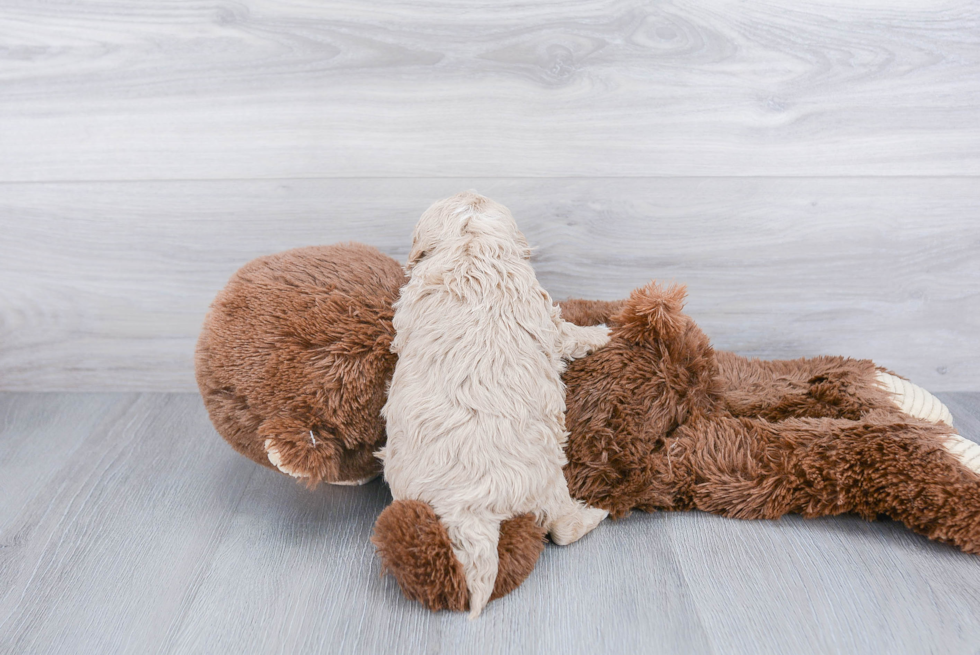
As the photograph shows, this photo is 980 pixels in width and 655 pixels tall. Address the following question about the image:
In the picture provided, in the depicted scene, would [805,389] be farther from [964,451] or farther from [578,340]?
[578,340]

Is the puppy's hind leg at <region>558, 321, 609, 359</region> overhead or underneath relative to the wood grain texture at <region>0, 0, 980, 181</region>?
underneath

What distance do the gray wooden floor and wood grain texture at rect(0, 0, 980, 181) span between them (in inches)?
21.0

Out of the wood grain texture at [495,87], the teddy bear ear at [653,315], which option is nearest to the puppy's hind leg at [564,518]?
the teddy bear ear at [653,315]

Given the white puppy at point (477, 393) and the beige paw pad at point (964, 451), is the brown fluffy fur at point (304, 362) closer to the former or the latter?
the white puppy at point (477, 393)

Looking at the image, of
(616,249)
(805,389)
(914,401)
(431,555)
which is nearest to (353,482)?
(431,555)

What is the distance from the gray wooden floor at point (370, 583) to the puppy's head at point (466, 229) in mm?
366

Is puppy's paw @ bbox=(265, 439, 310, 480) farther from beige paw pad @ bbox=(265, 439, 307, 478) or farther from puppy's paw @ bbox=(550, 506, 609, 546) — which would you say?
puppy's paw @ bbox=(550, 506, 609, 546)

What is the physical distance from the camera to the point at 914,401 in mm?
928

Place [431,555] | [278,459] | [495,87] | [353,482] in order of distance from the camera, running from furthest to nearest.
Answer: [495,87], [353,482], [278,459], [431,555]

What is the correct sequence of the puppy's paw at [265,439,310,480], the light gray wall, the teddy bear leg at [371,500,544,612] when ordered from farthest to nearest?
the light gray wall < the puppy's paw at [265,439,310,480] < the teddy bear leg at [371,500,544,612]

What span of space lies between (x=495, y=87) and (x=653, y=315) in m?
0.44

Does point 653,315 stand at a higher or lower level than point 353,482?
higher

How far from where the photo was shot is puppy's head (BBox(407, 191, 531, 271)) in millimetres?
782

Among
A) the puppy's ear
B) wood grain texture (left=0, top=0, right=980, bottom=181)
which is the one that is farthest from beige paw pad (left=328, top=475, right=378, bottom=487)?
wood grain texture (left=0, top=0, right=980, bottom=181)
